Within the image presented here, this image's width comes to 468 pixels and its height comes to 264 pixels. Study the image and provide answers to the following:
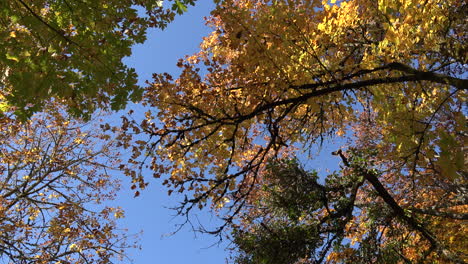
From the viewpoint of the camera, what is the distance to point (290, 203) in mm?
7922

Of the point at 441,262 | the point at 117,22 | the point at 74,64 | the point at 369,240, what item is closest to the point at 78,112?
the point at 74,64

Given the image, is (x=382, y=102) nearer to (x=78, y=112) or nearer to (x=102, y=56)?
(x=102, y=56)

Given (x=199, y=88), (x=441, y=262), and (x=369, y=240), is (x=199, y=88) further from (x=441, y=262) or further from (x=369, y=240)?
(x=441, y=262)

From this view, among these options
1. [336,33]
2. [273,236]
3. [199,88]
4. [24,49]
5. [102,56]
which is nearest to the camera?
[24,49]

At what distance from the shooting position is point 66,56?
3.76 meters

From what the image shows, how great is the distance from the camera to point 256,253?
25.2 ft

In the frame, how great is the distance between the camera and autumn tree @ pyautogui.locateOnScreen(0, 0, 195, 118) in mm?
3428

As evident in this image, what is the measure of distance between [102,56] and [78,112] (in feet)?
2.87

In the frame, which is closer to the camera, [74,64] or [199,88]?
[74,64]

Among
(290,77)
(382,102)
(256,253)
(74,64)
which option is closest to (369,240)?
(256,253)

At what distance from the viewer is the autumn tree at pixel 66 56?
343 centimetres

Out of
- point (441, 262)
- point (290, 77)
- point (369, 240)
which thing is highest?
point (290, 77)

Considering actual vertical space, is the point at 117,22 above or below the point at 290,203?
above

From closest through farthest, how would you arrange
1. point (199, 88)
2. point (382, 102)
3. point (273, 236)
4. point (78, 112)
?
point (78, 112) → point (382, 102) → point (199, 88) → point (273, 236)
